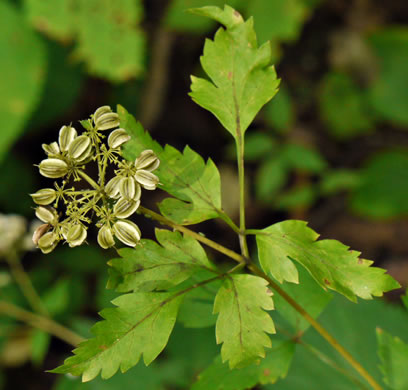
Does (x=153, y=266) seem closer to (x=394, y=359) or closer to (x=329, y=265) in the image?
(x=329, y=265)

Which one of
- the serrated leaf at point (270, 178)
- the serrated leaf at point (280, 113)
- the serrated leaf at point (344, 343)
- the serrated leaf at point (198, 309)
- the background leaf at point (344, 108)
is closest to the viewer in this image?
the serrated leaf at point (198, 309)

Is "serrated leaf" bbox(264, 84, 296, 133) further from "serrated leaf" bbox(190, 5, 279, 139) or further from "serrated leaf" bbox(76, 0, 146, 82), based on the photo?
"serrated leaf" bbox(190, 5, 279, 139)

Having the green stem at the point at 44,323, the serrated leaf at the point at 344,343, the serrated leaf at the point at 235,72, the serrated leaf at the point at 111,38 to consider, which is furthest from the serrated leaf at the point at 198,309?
the serrated leaf at the point at 111,38

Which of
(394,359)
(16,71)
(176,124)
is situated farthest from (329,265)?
(176,124)

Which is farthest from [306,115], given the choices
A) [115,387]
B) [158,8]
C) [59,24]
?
[115,387]

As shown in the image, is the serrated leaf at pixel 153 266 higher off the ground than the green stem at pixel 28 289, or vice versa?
the serrated leaf at pixel 153 266

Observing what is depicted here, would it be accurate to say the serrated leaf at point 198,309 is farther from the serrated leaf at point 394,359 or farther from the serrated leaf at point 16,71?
the serrated leaf at point 16,71
